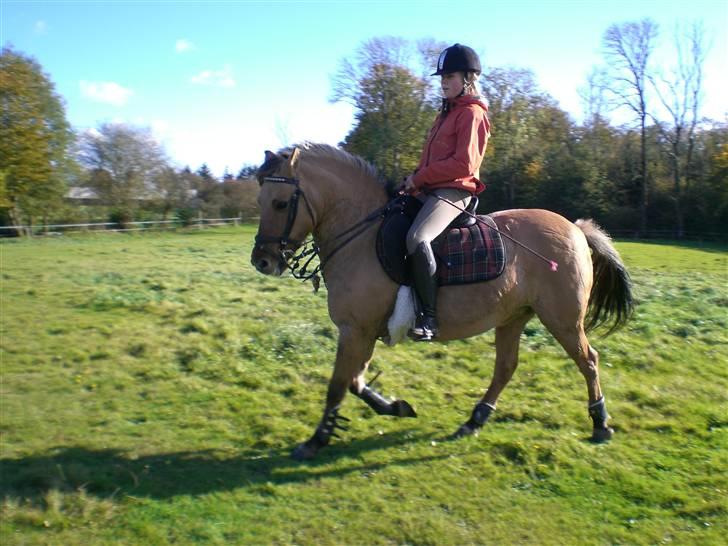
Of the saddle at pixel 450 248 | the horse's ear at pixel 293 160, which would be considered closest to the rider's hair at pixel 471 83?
the saddle at pixel 450 248

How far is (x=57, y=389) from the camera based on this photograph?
6730 millimetres

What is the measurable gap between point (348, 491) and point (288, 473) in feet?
1.91

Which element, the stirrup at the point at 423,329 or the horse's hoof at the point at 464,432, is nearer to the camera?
the stirrup at the point at 423,329

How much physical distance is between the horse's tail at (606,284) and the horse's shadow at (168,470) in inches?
97.1

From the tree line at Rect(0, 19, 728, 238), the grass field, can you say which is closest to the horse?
the grass field

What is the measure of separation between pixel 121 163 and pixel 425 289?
48.9m

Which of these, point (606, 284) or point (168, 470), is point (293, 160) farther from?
point (606, 284)

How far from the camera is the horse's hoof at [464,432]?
18.9ft

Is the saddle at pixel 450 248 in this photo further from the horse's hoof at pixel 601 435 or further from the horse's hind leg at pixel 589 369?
the horse's hoof at pixel 601 435

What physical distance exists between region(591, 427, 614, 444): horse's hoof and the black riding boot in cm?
196

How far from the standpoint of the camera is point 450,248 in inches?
211

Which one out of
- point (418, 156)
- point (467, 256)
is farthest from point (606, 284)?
point (418, 156)

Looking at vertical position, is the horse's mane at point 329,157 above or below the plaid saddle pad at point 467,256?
above

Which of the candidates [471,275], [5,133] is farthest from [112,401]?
[5,133]
